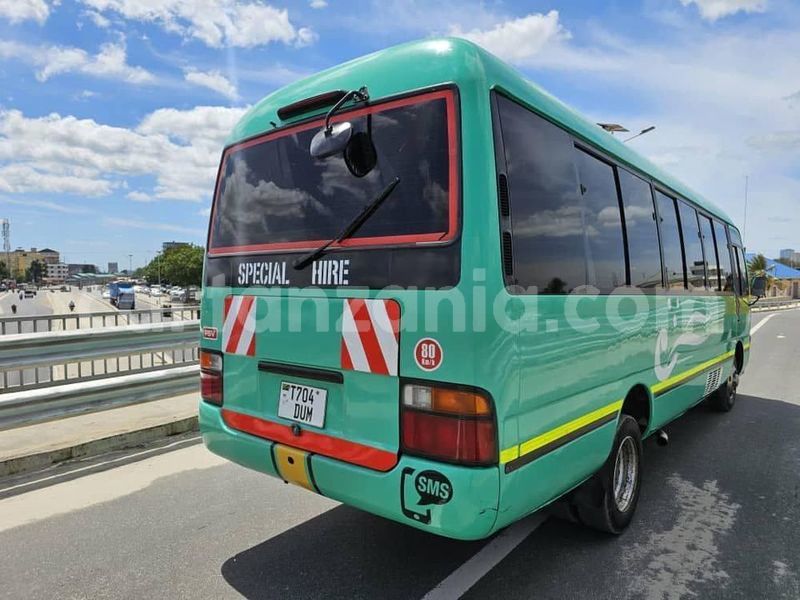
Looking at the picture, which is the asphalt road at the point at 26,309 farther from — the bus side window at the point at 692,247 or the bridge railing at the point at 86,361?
the bus side window at the point at 692,247

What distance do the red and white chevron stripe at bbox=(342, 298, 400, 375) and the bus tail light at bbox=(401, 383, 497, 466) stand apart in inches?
7.1

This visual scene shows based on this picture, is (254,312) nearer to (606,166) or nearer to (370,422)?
(370,422)

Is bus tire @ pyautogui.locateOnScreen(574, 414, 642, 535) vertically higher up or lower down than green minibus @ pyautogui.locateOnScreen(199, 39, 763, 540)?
lower down

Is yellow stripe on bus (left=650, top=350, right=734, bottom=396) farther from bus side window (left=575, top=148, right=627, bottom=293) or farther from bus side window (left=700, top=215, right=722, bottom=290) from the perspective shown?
bus side window (left=575, top=148, right=627, bottom=293)

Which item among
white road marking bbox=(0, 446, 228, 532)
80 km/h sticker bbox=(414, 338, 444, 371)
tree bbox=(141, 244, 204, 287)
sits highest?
tree bbox=(141, 244, 204, 287)

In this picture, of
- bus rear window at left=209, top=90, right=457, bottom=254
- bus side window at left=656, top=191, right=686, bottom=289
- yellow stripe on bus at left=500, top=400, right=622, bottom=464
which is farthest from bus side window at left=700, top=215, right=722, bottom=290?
bus rear window at left=209, top=90, right=457, bottom=254

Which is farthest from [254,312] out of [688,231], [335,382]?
[688,231]

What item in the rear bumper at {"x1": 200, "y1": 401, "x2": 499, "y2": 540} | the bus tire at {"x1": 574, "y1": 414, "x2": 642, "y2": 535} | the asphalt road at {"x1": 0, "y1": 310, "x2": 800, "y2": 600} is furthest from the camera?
the bus tire at {"x1": 574, "y1": 414, "x2": 642, "y2": 535}

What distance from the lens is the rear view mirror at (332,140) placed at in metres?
2.79

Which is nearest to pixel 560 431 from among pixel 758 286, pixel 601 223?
pixel 601 223

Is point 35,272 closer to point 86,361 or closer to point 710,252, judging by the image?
point 86,361

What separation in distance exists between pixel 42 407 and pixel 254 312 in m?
3.33

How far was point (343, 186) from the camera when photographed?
9.89 feet

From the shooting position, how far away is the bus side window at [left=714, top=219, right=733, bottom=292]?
681 centimetres
